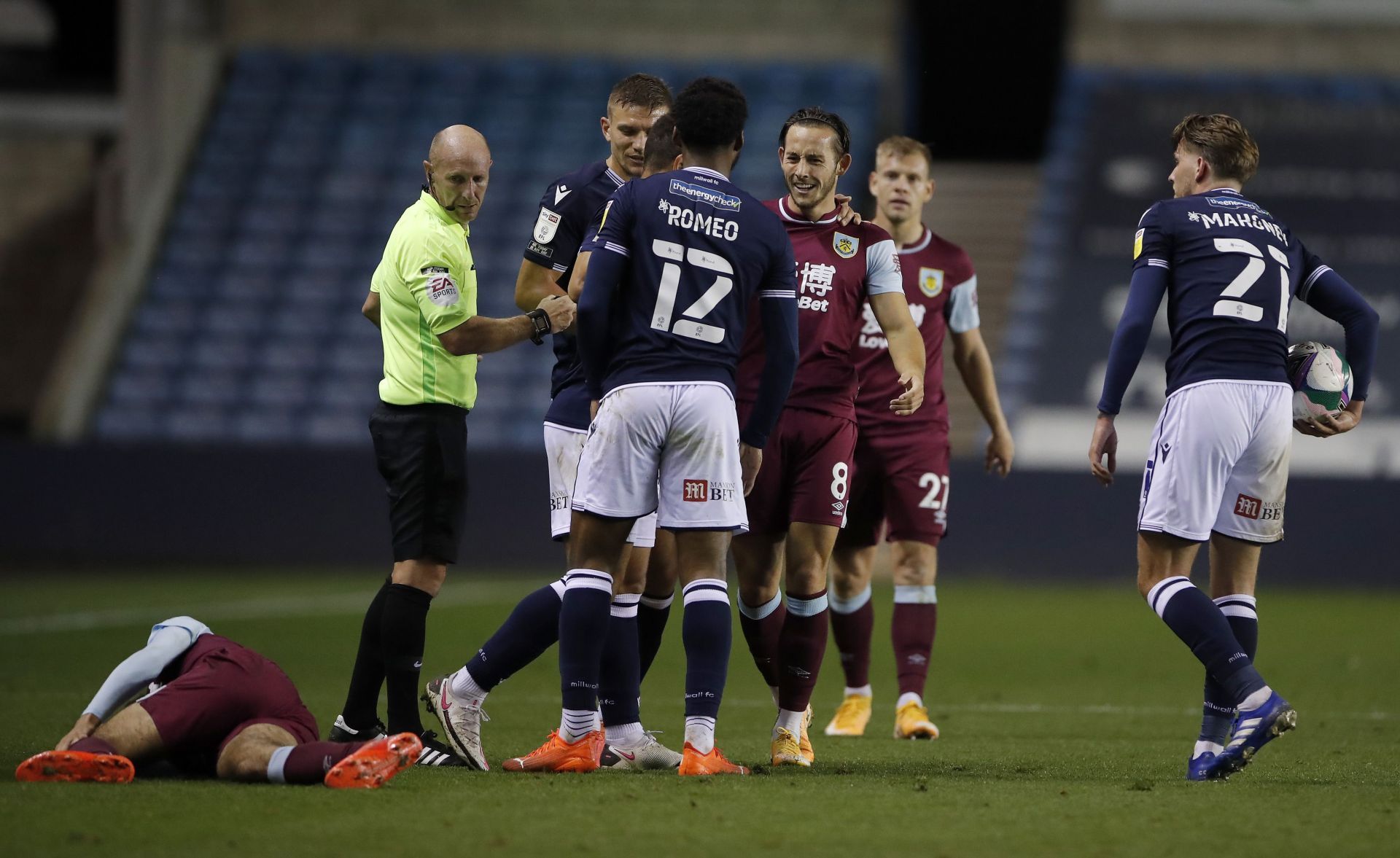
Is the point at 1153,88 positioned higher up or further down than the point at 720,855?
higher up

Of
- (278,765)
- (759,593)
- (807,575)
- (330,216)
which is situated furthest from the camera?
(330,216)

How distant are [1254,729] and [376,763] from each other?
262 centimetres

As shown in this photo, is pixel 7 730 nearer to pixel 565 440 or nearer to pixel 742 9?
pixel 565 440

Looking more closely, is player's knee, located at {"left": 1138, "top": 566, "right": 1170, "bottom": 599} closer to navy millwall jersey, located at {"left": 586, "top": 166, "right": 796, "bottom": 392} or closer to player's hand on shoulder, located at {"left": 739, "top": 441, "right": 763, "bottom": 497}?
player's hand on shoulder, located at {"left": 739, "top": 441, "right": 763, "bottom": 497}

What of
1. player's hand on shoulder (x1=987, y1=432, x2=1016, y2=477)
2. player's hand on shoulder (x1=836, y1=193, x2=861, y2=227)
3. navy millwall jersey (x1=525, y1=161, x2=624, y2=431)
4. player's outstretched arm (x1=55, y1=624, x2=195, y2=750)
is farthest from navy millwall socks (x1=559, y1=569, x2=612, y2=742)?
player's hand on shoulder (x1=987, y1=432, x2=1016, y2=477)

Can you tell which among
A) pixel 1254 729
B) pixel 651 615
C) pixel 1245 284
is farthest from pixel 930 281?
pixel 1254 729

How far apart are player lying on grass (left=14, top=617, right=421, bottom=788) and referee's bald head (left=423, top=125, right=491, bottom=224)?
1.63 metres

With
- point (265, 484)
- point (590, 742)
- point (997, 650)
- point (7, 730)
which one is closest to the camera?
point (590, 742)

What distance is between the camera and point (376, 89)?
21297 millimetres

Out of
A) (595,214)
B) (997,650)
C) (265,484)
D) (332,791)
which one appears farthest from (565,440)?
(265,484)

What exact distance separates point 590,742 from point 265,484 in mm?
11616

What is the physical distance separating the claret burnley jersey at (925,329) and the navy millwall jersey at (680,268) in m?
1.94

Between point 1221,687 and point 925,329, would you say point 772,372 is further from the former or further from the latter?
point 925,329

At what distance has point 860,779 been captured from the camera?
17.8 ft
